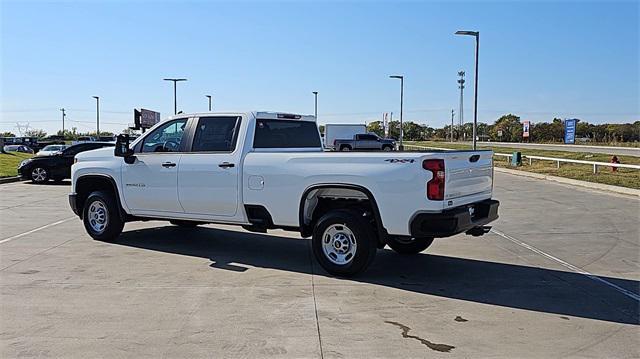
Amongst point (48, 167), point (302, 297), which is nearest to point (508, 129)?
point (48, 167)

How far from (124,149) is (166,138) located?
709mm

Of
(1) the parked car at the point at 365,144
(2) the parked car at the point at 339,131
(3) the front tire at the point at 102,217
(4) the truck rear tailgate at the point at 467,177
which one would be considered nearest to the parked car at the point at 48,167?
(3) the front tire at the point at 102,217

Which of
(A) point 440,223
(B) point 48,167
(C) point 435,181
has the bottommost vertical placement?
(B) point 48,167

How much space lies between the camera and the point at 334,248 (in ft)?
23.7

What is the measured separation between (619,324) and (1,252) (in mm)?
8043

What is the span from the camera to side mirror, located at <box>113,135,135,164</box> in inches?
350

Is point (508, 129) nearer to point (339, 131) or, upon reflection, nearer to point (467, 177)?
point (339, 131)

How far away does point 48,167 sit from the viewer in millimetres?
21594

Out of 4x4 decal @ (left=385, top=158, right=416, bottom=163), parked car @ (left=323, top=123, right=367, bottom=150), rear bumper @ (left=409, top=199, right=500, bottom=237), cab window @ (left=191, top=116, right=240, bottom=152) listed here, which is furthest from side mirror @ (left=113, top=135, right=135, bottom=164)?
parked car @ (left=323, top=123, right=367, bottom=150)

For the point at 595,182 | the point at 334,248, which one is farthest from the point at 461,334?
the point at 595,182

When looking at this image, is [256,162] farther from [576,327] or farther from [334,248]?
[576,327]

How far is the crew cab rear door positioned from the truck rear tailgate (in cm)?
279

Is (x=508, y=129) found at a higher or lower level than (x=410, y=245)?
higher

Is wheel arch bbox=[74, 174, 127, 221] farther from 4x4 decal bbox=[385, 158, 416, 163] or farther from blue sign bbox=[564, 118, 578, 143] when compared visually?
blue sign bbox=[564, 118, 578, 143]
